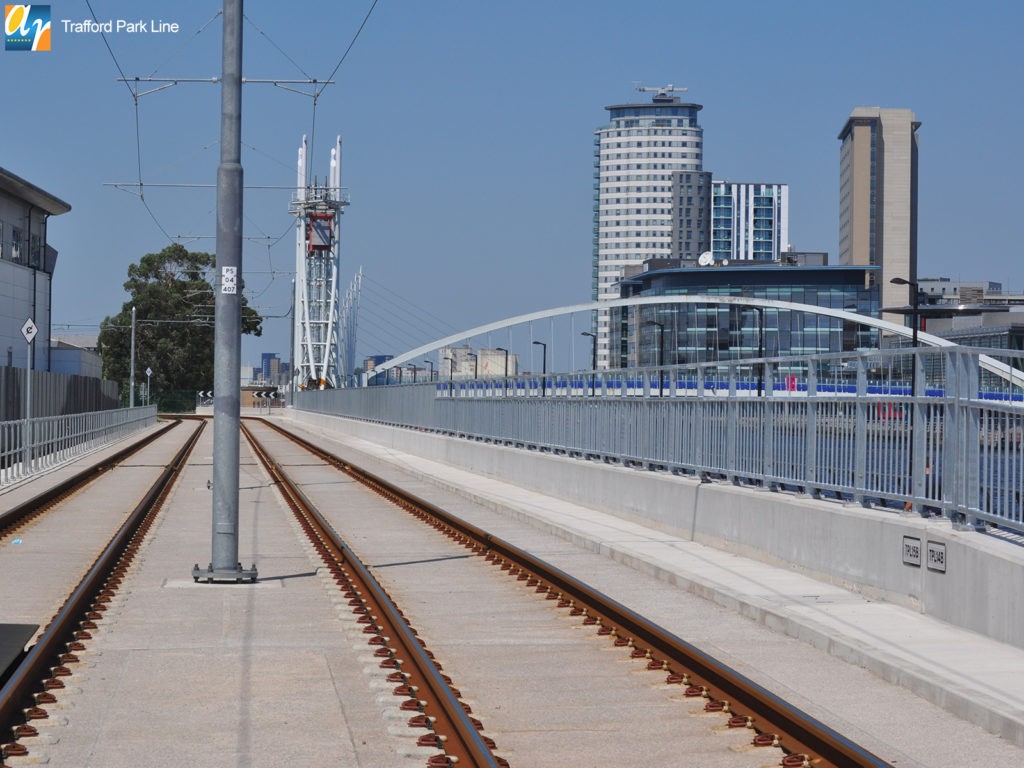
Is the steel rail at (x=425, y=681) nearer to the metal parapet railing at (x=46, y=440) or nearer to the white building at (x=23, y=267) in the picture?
the metal parapet railing at (x=46, y=440)

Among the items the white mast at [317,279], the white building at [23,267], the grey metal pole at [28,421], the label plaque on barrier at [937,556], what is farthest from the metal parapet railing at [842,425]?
the white mast at [317,279]

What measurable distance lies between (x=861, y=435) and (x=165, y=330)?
150 m

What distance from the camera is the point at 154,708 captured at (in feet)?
29.6

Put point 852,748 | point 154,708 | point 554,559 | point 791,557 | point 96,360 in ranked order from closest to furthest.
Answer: point 852,748
point 154,708
point 791,557
point 554,559
point 96,360

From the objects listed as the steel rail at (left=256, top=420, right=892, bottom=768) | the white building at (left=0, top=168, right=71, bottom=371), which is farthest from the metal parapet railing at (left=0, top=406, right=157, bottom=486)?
the steel rail at (left=256, top=420, right=892, bottom=768)

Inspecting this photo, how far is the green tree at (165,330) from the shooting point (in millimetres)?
157625

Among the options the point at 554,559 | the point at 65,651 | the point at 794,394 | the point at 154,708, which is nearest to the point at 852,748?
the point at 154,708

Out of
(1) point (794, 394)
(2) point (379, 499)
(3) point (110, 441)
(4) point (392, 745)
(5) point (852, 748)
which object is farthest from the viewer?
A: (3) point (110, 441)

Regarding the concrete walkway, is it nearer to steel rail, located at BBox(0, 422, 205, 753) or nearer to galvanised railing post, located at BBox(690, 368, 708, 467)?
galvanised railing post, located at BBox(690, 368, 708, 467)

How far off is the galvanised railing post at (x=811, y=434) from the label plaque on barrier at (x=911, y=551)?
2.82m

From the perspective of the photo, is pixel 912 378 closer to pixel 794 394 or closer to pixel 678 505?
pixel 794 394

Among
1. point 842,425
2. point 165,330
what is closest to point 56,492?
point 842,425

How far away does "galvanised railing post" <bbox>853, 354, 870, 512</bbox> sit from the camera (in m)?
14.0

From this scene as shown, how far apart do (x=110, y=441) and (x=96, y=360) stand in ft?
186
